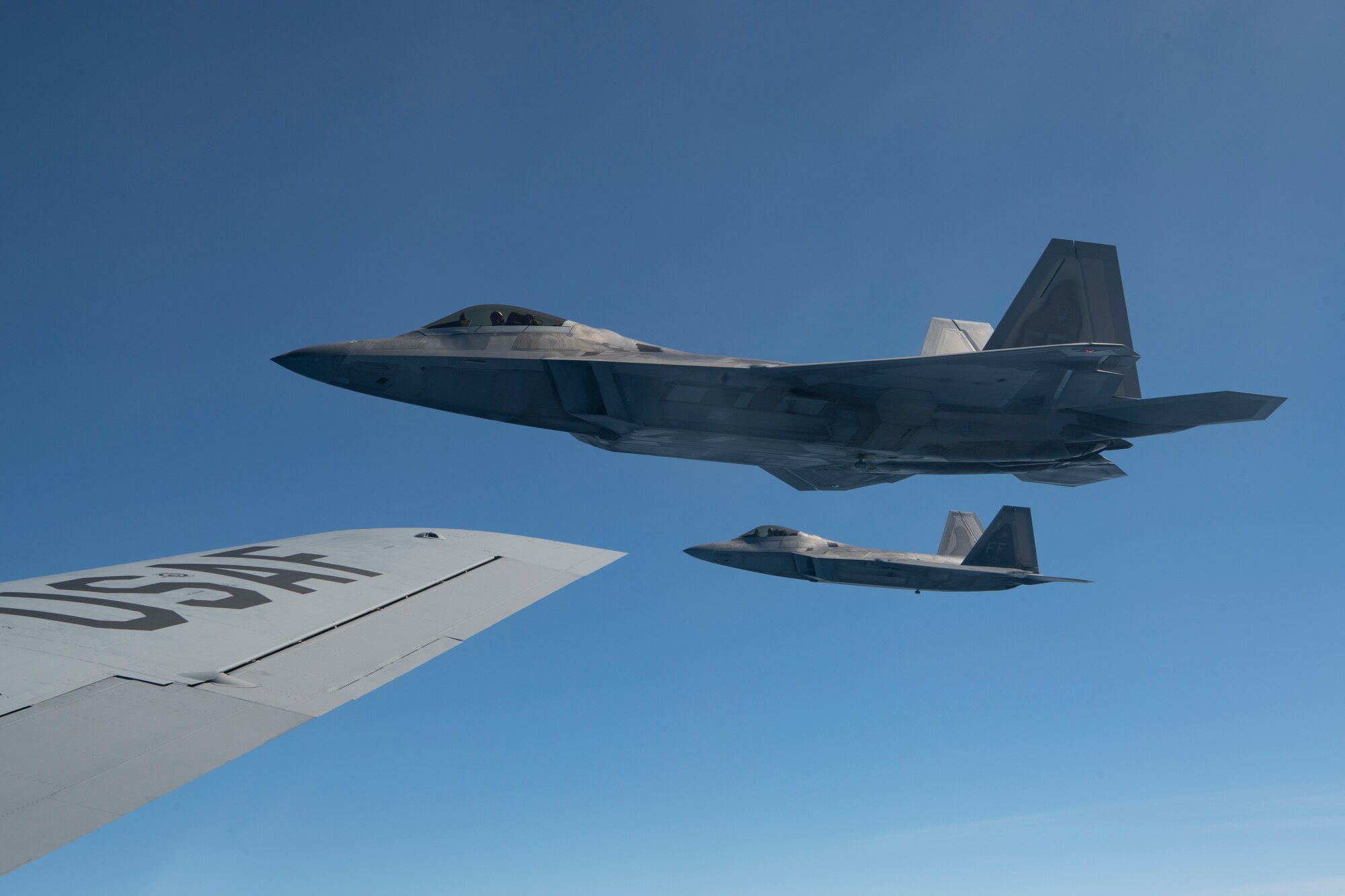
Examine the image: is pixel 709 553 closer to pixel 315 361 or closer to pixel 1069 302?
pixel 1069 302

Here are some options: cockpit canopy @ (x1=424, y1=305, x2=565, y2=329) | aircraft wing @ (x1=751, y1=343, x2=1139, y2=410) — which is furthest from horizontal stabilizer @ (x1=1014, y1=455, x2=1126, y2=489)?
cockpit canopy @ (x1=424, y1=305, x2=565, y2=329)

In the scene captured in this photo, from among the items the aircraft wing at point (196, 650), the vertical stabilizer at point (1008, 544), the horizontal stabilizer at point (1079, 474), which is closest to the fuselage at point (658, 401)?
the horizontal stabilizer at point (1079, 474)

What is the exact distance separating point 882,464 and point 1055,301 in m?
5.45

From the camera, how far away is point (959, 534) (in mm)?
39531

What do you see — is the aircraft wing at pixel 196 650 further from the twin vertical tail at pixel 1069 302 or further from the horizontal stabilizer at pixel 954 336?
the horizontal stabilizer at pixel 954 336

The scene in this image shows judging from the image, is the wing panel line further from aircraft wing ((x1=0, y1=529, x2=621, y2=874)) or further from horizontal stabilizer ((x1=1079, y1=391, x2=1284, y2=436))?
horizontal stabilizer ((x1=1079, y1=391, x2=1284, y2=436))

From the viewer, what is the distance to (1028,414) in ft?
51.3

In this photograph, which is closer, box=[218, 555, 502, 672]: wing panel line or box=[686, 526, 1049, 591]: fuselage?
box=[218, 555, 502, 672]: wing panel line

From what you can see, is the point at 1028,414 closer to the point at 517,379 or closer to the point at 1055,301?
the point at 1055,301

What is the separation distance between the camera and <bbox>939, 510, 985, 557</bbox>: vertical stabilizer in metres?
39.1

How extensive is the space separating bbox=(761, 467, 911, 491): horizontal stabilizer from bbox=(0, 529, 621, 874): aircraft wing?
32.1 ft

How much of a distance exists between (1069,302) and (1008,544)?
70.4 feet

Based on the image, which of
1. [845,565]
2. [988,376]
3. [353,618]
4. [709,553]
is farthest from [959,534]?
[353,618]

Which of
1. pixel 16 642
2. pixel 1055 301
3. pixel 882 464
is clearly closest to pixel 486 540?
pixel 16 642
